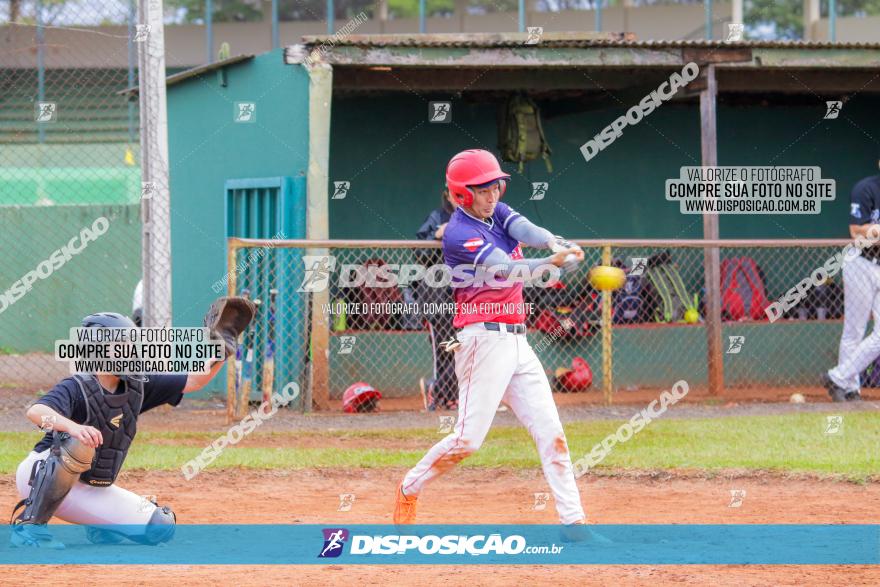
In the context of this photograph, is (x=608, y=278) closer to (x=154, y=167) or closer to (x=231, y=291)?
(x=231, y=291)

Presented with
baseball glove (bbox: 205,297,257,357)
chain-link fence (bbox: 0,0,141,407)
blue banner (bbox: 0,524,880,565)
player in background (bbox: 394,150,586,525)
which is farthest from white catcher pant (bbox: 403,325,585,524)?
chain-link fence (bbox: 0,0,141,407)

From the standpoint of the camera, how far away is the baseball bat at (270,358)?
11227 millimetres

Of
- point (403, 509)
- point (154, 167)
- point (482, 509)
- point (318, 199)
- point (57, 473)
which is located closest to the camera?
point (57, 473)


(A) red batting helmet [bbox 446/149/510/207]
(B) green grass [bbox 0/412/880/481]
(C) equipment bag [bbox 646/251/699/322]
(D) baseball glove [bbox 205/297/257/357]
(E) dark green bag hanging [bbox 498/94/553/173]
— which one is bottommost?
(B) green grass [bbox 0/412/880/481]

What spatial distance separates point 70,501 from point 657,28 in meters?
23.6

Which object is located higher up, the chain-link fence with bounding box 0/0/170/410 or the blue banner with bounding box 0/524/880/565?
the chain-link fence with bounding box 0/0/170/410

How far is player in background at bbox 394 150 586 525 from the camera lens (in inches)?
247

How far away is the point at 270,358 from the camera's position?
1141 centimetres

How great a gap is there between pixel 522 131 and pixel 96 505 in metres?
8.99

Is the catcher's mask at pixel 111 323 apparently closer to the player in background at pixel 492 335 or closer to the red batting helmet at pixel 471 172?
the player in background at pixel 492 335

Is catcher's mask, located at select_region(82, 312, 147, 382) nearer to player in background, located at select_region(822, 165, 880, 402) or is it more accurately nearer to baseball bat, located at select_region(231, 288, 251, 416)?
Result: baseball bat, located at select_region(231, 288, 251, 416)

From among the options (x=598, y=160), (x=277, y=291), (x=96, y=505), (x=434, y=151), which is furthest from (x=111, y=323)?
(x=598, y=160)

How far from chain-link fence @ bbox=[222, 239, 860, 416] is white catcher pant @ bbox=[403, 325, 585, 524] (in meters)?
4.70

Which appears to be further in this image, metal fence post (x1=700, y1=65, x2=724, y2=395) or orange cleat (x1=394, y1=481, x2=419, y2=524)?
metal fence post (x1=700, y1=65, x2=724, y2=395)
